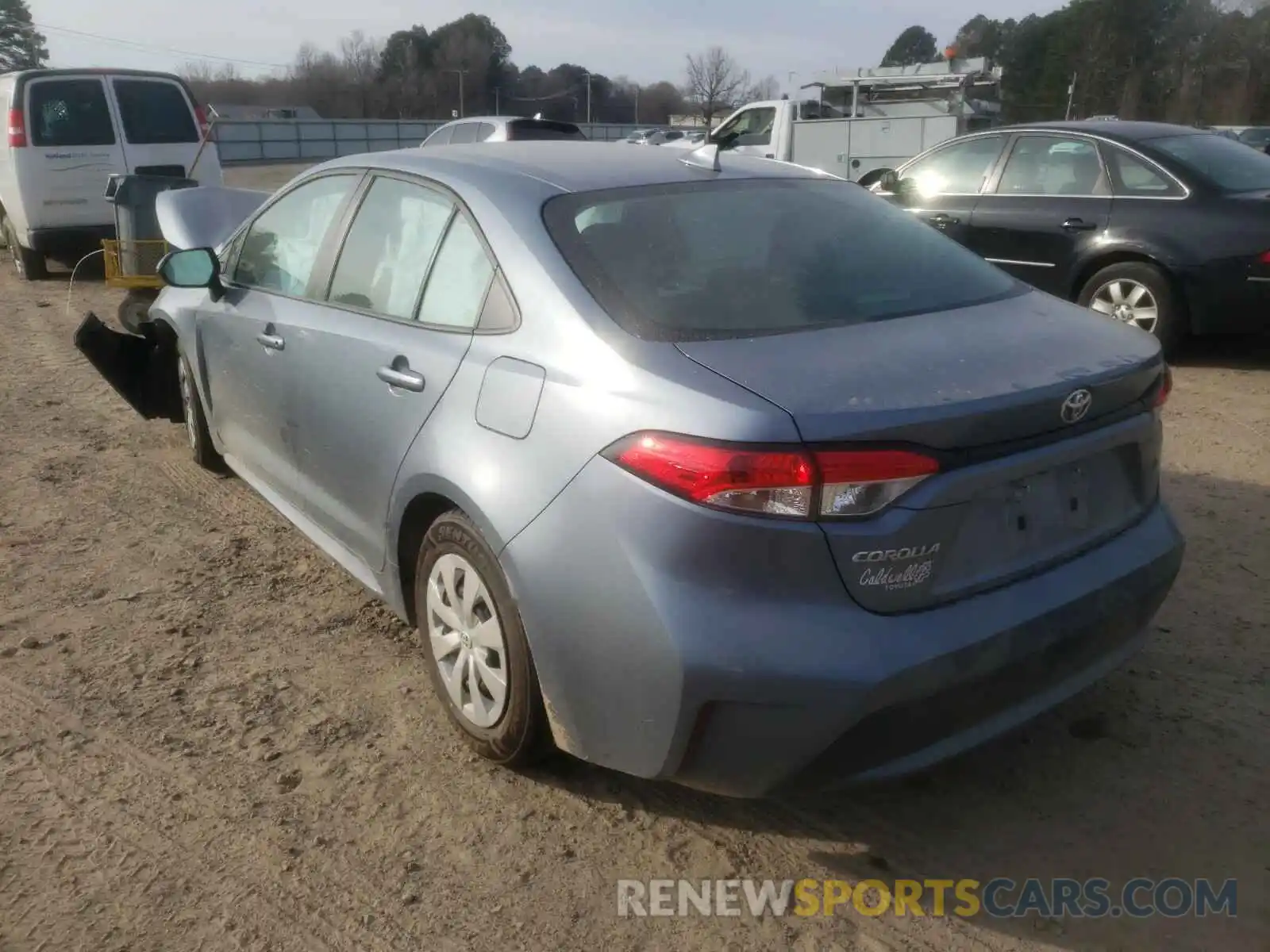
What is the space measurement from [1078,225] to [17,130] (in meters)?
9.87

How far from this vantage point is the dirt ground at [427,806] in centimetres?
248

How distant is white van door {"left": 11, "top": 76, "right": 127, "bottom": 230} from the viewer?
431 inches

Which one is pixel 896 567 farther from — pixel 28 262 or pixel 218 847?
pixel 28 262

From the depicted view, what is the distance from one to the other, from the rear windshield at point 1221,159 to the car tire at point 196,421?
5982mm

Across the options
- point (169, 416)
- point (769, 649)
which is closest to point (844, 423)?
point (769, 649)

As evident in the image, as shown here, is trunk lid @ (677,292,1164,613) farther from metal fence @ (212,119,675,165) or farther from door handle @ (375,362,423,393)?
metal fence @ (212,119,675,165)

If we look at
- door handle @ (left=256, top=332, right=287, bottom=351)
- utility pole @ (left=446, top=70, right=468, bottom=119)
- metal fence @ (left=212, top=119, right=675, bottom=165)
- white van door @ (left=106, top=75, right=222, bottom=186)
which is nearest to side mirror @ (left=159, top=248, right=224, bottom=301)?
door handle @ (left=256, top=332, right=287, bottom=351)

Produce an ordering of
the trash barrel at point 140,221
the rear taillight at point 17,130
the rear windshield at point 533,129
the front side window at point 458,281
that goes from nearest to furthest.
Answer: the front side window at point 458,281, the trash barrel at point 140,221, the rear taillight at point 17,130, the rear windshield at point 533,129

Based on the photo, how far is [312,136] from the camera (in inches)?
1849

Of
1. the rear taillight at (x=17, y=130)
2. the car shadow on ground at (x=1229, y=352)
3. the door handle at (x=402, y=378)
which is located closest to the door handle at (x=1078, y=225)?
the car shadow on ground at (x=1229, y=352)

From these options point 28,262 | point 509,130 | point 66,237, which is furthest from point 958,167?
point 28,262

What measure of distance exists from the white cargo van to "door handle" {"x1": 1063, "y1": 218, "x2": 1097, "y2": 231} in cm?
827

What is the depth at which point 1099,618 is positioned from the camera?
104 inches

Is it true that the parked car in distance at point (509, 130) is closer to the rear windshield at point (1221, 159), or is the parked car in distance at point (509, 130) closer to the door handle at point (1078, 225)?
the door handle at point (1078, 225)
